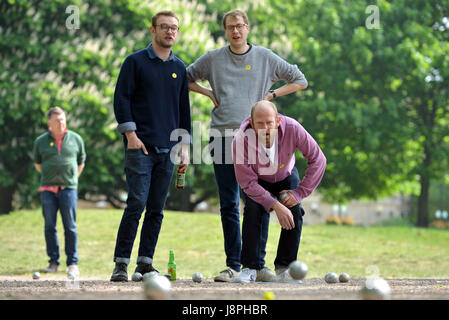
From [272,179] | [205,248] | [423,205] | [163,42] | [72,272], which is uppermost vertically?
[163,42]

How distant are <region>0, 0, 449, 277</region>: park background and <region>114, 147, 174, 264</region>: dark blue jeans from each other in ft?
26.7

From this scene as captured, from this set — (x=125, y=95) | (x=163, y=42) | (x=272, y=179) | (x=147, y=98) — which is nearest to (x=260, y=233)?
(x=272, y=179)

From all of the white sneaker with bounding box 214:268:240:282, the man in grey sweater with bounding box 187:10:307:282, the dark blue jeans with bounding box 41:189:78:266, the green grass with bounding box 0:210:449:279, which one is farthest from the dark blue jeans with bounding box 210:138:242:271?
the dark blue jeans with bounding box 41:189:78:266

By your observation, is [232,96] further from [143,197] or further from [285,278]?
[285,278]

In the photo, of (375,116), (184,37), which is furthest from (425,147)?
(184,37)

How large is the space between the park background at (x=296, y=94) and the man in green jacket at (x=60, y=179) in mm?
5829

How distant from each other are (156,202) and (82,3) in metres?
13.7

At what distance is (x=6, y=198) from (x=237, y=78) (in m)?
13.3

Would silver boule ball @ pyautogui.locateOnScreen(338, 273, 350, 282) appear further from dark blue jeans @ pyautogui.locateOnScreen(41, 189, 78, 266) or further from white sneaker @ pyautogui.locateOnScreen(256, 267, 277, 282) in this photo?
dark blue jeans @ pyautogui.locateOnScreen(41, 189, 78, 266)

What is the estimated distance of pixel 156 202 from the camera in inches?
206

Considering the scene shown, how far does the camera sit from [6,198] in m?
16.9

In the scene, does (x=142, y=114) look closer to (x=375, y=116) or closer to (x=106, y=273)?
(x=106, y=273)

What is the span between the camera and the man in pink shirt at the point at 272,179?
15.3 feet

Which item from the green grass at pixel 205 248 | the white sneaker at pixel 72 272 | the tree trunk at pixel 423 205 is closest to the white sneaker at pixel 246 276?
the green grass at pixel 205 248
